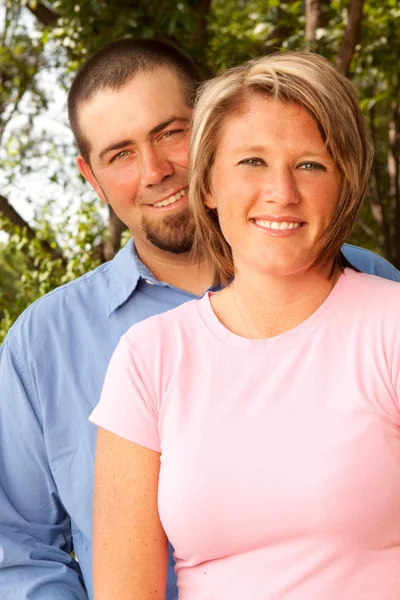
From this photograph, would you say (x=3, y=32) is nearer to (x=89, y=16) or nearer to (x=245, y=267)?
(x=89, y=16)

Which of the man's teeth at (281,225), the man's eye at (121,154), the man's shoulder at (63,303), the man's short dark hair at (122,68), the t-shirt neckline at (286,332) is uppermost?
the man's short dark hair at (122,68)

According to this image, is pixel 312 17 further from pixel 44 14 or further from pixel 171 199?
pixel 171 199

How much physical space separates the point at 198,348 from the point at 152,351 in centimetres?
11

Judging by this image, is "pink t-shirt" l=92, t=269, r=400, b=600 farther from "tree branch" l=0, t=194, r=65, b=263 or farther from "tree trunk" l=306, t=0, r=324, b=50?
"tree branch" l=0, t=194, r=65, b=263

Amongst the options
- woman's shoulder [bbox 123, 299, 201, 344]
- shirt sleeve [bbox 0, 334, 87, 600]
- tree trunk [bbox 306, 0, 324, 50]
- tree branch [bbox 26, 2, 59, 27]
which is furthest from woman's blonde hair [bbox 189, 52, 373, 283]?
tree branch [bbox 26, 2, 59, 27]

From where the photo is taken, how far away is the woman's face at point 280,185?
2.12m

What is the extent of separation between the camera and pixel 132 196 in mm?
2945

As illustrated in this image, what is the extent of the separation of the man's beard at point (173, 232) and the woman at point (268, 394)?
519 millimetres

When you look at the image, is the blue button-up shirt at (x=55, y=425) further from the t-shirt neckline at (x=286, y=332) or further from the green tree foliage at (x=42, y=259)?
the green tree foliage at (x=42, y=259)

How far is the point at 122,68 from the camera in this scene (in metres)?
2.97

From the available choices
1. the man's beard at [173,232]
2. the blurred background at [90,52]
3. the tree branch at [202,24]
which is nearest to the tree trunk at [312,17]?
the blurred background at [90,52]

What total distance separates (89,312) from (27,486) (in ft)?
1.72

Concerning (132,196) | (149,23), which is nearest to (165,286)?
(132,196)

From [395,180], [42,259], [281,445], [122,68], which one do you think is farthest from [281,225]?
[395,180]
